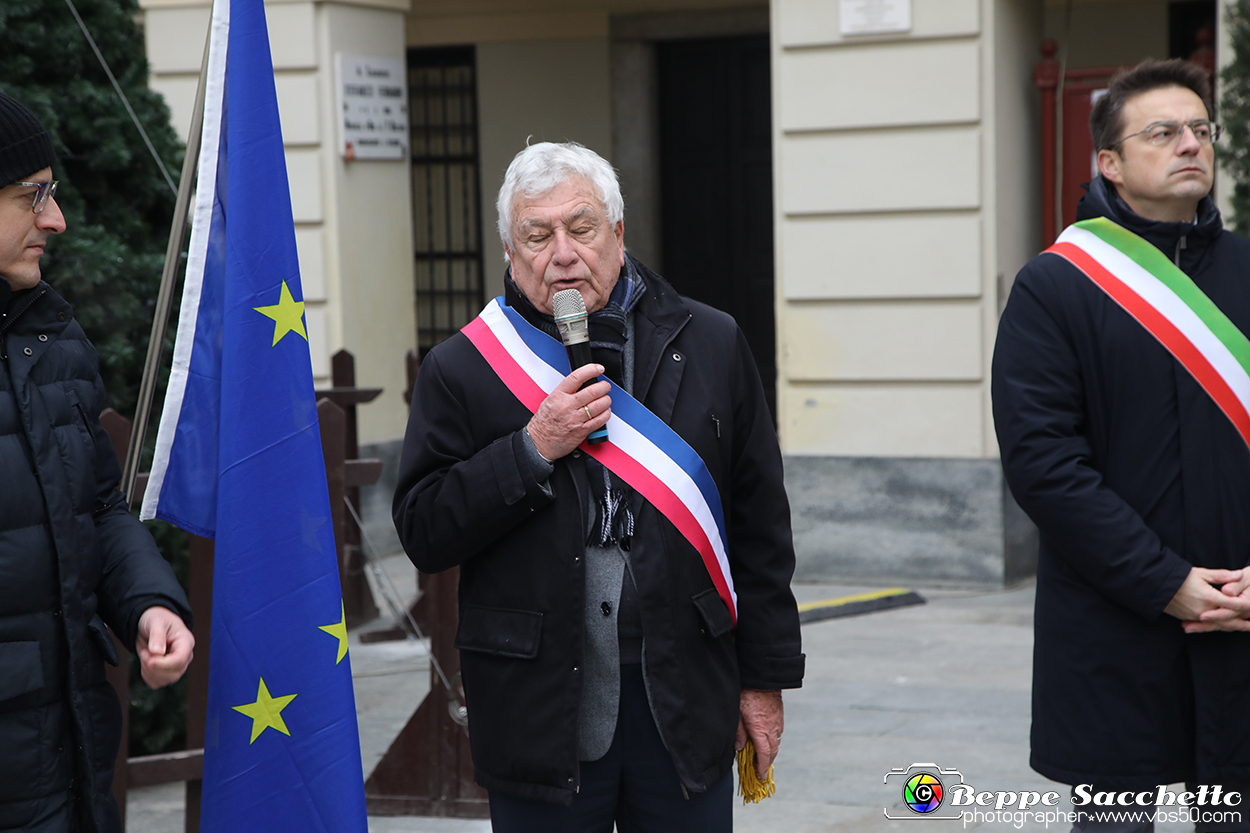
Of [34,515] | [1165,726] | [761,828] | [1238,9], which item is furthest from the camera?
[1238,9]

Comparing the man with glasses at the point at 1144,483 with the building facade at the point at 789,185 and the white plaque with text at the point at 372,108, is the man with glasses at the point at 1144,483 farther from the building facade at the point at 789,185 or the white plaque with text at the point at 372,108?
the white plaque with text at the point at 372,108

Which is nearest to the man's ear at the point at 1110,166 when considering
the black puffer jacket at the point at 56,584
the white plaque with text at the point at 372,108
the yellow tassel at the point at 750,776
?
the yellow tassel at the point at 750,776

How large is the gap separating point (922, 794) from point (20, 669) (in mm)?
2972

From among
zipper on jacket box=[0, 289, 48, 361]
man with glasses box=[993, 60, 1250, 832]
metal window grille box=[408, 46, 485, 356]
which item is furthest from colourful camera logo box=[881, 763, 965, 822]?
metal window grille box=[408, 46, 485, 356]

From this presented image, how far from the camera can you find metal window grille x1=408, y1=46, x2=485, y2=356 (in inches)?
429

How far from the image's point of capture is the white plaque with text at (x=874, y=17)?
7.89m

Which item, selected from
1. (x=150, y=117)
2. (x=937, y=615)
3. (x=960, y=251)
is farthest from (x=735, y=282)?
(x=150, y=117)

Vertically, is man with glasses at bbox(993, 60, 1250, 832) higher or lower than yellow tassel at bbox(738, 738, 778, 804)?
higher

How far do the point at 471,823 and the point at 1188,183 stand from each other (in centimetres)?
290

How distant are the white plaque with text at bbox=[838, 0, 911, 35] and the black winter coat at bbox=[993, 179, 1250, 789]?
484 centimetres

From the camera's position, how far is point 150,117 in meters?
5.34

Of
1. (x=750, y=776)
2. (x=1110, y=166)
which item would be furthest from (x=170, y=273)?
(x=1110, y=166)

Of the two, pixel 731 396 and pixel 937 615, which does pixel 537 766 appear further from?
pixel 937 615

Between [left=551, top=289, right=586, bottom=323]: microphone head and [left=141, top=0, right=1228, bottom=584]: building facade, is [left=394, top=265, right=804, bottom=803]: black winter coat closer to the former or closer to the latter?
[left=551, top=289, right=586, bottom=323]: microphone head
